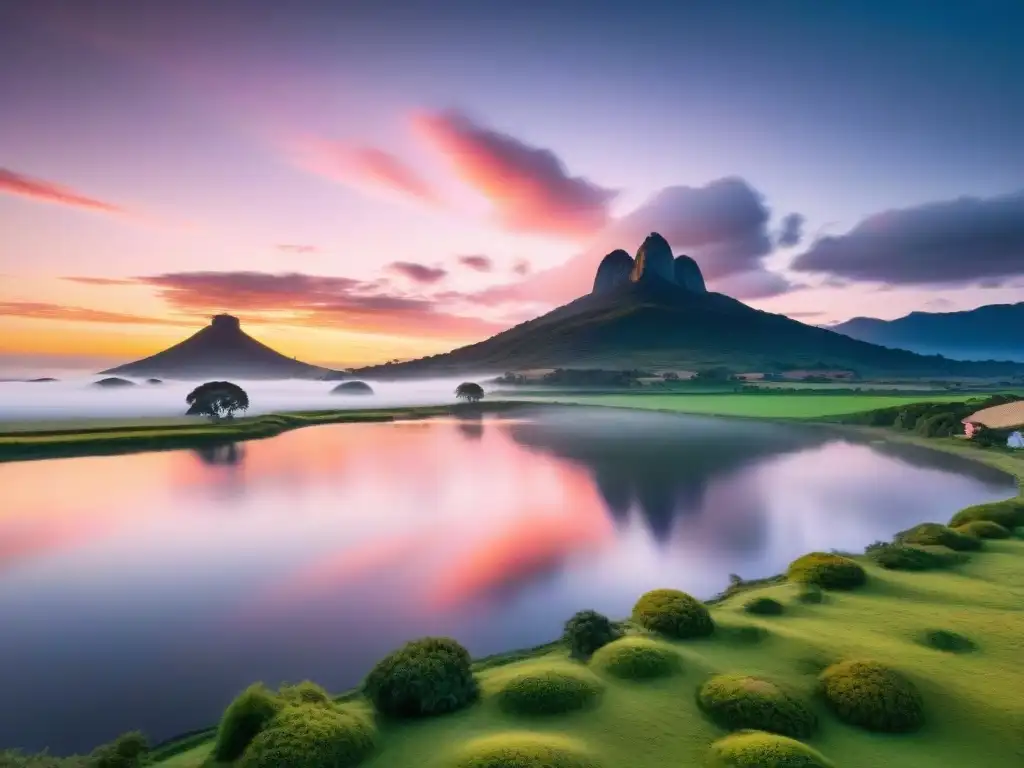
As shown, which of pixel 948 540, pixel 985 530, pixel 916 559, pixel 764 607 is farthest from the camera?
pixel 985 530

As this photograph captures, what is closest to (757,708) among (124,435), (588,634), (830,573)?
(588,634)

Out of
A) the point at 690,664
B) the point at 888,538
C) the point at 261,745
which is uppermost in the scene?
the point at 261,745

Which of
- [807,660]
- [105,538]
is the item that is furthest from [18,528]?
[807,660]

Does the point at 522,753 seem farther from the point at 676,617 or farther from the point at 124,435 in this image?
the point at 124,435

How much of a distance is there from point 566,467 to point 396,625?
1266 inches

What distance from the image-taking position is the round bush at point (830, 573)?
18.0m

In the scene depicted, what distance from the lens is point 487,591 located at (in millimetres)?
20766

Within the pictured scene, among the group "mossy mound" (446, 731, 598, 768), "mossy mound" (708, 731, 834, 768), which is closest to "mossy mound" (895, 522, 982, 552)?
"mossy mound" (708, 731, 834, 768)

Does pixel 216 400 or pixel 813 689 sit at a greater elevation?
pixel 216 400

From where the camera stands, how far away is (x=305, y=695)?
10.4 m

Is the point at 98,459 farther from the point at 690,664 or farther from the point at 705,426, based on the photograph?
the point at 705,426

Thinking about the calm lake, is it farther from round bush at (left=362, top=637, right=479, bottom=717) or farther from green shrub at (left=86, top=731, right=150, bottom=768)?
round bush at (left=362, top=637, right=479, bottom=717)

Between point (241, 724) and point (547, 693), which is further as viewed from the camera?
point (547, 693)

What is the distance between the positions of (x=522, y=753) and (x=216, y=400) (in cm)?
A: 8019
